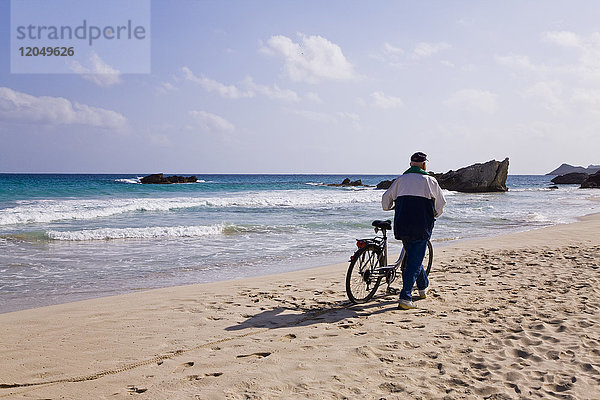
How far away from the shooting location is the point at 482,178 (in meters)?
45.8

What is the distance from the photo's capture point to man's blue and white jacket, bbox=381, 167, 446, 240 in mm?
5422

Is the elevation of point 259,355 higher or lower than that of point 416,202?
lower

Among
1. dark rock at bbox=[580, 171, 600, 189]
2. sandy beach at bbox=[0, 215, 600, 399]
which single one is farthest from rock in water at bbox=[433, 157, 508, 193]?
sandy beach at bbox=[0, 215, 600, 399]

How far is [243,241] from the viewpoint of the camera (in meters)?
12.6

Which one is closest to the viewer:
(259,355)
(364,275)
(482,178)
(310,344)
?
(259,355)

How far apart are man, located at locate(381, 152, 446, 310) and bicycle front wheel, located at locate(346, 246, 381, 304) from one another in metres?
0.48

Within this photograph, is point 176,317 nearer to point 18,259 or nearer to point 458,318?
point 458,318

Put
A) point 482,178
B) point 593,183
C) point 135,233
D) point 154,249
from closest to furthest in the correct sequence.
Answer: point 154,249
point 135,233
point 482,178
point 593,183

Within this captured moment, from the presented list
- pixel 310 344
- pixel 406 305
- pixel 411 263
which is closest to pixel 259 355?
pixel 310 344

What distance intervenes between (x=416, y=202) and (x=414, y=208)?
0.26 ft

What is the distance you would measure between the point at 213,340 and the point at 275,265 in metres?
4.79

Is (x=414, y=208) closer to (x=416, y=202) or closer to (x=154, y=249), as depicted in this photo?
(x=416, y=202)

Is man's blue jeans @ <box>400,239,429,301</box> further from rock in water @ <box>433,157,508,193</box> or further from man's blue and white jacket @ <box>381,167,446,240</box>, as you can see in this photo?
Answer: rock in water @ <box>433,157,508,193</box>

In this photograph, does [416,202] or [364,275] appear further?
[364,275]
